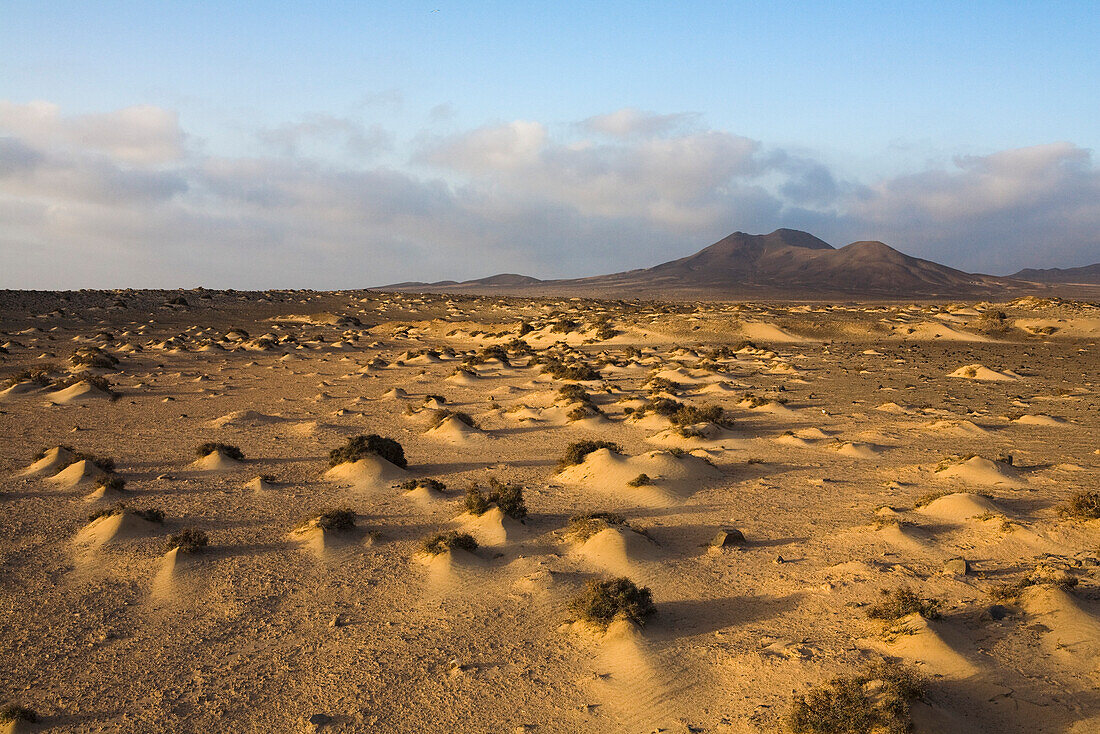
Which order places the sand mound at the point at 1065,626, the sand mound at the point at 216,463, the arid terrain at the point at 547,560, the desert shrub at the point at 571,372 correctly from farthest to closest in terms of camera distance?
the desert shrub at the point at 571,372 → the sand mound at the point at 216,463 → the sand mound at the point at 1065,626 → the arid terrain at the point at 547,560

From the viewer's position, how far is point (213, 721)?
6164mm

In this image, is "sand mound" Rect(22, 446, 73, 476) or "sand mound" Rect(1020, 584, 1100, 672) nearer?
"sand mound" Rect(1020, 584, 1100, 672)

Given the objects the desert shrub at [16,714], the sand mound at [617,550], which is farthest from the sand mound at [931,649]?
the desert shrub at [16,714]

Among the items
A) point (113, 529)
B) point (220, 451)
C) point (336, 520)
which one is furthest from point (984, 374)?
point (113, 529)

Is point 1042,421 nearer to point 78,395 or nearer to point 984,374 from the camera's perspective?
point 984,374

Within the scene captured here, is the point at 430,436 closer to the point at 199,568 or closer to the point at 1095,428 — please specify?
the point at 199,568

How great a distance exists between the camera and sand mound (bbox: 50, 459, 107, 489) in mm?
12961

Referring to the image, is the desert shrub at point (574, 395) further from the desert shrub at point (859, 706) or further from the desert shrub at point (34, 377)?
the desert shrub at point (34, 377)

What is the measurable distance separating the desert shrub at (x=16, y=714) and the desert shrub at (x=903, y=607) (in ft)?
26.8

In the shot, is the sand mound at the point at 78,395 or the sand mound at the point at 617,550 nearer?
the sand mound at the point at 617,550

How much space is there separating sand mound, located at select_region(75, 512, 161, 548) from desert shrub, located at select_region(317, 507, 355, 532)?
257 cm

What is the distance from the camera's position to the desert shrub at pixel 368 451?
14242mm

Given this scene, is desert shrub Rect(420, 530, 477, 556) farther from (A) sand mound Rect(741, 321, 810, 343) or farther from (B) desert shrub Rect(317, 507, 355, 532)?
(A) sand mound Rect(741, 321, 810, 343)

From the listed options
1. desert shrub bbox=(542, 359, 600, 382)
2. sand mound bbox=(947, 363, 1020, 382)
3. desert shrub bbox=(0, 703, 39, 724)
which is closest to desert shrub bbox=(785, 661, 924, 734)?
desert shrub bbox=(0, 703, 39, 724)
